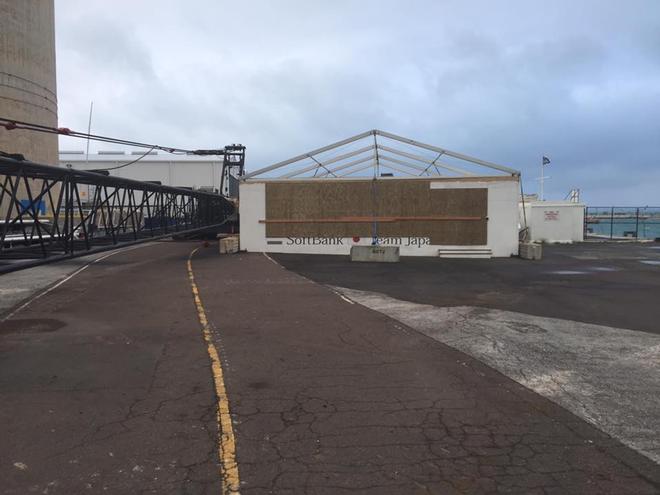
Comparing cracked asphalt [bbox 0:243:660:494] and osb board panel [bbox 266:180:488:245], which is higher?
osb board panel [bbox 266:180:488:245]

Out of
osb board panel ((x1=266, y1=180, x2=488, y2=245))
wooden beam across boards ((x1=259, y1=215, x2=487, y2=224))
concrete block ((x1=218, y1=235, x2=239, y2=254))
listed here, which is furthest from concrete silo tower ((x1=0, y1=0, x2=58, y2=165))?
wooden beam across boards ((x1=259, y1=215, x2=487, y2=224))

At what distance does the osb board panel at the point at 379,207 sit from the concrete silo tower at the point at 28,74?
48.6 ft

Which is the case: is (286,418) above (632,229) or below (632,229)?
below

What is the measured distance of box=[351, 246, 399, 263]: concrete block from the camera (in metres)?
21.1

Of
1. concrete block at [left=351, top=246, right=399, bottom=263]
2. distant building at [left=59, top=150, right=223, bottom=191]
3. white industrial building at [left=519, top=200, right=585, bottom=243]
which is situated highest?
distant building at [left=59, top=150, right=223, bottom=191]

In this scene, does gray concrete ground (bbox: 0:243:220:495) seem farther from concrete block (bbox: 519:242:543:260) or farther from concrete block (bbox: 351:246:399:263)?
concrete block (bbox: 519:242:543:260)

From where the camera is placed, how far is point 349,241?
2431cm

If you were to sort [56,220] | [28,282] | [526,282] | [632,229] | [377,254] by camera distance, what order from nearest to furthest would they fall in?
[56,220] → [526,282] → [28,282] → [377,254] → [632,229]

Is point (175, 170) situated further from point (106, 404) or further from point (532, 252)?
point (106, 404)

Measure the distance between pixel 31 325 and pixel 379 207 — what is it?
17166mm

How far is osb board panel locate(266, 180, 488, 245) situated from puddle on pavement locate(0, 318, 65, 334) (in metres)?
15.8

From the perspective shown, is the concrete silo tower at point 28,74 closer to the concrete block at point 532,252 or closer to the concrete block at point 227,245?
the concrete block at point 227,245

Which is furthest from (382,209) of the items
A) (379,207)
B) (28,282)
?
(28,282)

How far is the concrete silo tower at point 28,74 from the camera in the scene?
27672 millimetres
